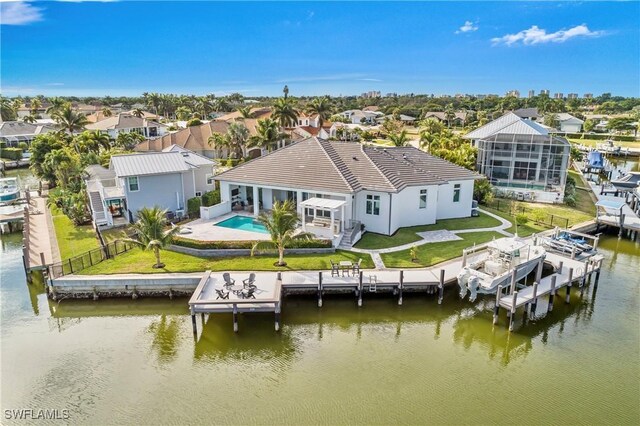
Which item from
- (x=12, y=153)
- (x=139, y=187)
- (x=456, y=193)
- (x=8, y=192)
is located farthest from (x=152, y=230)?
(x=12, y=153)

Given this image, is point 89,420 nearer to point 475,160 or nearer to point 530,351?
point 530,351

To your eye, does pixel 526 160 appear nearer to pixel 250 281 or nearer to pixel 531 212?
pixel 531 212

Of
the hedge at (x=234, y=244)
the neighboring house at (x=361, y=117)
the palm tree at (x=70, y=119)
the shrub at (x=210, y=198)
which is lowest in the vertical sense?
the hedge at (x=234, y=244)

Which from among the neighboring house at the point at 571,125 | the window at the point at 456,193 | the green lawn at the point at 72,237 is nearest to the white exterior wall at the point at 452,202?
the window at the point at 456,193

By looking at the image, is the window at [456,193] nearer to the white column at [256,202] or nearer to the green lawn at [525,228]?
the green lawn at [525,228]

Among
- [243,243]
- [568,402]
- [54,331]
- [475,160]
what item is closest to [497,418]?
[568,402]

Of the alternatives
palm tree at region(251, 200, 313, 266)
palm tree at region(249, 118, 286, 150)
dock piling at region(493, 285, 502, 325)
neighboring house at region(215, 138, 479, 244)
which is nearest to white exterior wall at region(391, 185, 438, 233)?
neighboring house at region(215, 138, 479, 244)

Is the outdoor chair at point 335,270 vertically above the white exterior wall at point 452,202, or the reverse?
the white exterior wall at point 452,202
